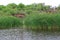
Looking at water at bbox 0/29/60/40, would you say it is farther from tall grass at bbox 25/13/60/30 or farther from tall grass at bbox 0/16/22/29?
tall grass at bbox 0/16/22/29

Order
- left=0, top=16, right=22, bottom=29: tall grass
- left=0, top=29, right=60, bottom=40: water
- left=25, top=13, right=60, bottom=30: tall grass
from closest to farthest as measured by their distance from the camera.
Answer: left=0, top=29, right=60, bottom=40: water, left=25, top=13, right=60, bottom=30: tall grass, left=0, top=16, right=22, bottom=29: tall grass

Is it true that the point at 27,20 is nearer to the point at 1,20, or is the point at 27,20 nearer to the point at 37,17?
the point at 37,17

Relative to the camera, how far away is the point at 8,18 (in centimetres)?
2470

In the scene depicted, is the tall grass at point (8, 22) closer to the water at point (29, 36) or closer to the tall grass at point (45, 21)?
the tall grass at point (45, 21)

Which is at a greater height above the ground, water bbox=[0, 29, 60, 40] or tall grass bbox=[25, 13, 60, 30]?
tall grass bbox=[25, 13, 60, 30]

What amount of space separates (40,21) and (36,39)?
5.92 m

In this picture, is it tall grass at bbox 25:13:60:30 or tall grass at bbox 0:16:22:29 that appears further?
tall grass at bbox 0:16:22:29

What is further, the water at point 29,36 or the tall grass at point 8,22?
the tall grass at point 8,22

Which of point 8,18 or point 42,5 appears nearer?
point 8,18

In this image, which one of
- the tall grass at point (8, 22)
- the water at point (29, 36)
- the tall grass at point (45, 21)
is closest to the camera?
the water at point (29, 36)

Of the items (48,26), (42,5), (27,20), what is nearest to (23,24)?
(27,20)

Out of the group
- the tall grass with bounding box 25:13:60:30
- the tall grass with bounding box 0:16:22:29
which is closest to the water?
the tall grass with bounding box 25:13:60:30

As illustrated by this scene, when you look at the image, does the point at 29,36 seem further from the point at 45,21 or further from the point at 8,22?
the point at 8,22

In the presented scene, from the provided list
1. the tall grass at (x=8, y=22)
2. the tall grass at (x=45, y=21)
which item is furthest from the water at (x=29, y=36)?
the tall grass at (x=8, y=22)
